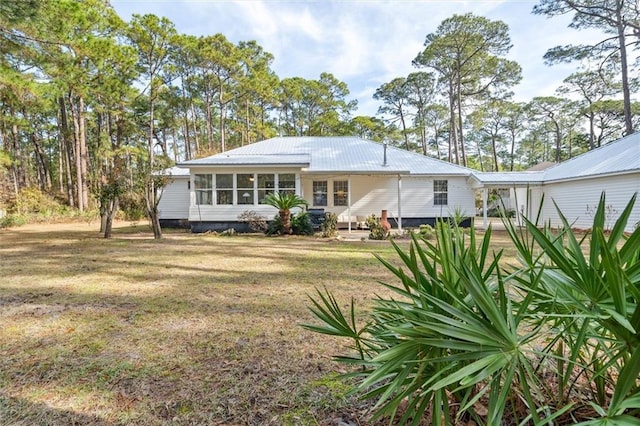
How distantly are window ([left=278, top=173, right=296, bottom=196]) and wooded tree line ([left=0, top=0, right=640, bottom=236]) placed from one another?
450 cm

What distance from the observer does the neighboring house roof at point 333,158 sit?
1340 centimetres

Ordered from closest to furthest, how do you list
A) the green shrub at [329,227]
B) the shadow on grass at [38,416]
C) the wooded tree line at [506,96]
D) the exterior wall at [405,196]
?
the shadow on grass at [38,416] < the green shrub at [329,227] < the exterior wall at [405,196] < the wooded tree line at [506,96]

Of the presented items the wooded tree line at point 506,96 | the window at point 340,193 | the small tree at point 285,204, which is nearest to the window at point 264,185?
the small tree at point 285,204

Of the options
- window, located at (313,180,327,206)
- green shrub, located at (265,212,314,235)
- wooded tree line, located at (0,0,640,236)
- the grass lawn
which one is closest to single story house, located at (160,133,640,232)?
window, located at (313,180,327,206)

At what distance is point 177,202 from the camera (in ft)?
52.4

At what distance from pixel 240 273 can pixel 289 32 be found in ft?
57.3

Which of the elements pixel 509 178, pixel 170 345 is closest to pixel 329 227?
pixel 170 345

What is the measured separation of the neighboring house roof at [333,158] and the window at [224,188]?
2.26 feet

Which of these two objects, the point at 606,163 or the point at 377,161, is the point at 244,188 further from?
the point at 606,163

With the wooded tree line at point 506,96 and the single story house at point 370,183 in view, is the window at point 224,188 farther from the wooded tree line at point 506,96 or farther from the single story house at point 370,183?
the wooded tree line at point 506,96

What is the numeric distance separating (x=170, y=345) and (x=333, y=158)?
13718 mm

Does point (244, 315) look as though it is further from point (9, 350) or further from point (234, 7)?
point (234, 7)

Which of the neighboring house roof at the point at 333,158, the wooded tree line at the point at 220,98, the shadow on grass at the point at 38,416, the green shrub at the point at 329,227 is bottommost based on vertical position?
the shadow on grass at the point at 38,416

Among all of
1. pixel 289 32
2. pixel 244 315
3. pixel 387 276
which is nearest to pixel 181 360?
pixel 244 315
